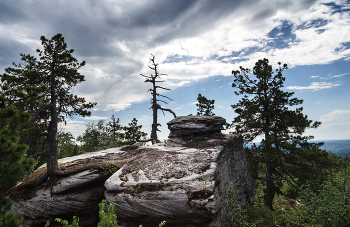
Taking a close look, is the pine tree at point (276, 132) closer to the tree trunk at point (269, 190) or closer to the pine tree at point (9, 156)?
the tree trunk at point (269, 190)

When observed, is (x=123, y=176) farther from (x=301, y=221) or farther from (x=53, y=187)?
(x=301, y=221)

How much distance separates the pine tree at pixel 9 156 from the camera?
550cm

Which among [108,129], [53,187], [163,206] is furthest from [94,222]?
[108,129]

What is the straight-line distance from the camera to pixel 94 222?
9141 millimetres

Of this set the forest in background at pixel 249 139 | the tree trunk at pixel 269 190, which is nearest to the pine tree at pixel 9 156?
the forest in background at pixel 249 139

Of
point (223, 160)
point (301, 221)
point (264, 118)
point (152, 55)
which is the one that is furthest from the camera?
point (152, 55)

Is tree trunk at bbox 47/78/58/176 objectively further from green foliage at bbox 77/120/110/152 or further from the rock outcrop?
green foliage at bbox 77/120/110/152

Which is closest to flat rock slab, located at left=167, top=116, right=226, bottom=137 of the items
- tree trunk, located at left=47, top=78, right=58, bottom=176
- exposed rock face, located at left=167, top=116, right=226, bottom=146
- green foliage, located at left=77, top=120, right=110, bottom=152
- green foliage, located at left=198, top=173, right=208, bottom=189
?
exposed rock face, located at left=167, top=116, right=226, bottom=146

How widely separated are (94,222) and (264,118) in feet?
50.1

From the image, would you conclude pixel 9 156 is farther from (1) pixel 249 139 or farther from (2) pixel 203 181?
(1) pixel 249 139

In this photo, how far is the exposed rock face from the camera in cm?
1192

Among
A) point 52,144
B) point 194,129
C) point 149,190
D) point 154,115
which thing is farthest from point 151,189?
point 154,115

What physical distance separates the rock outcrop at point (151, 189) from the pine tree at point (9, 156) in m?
3.26

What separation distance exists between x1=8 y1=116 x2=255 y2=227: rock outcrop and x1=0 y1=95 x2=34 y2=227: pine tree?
10.7 ft
